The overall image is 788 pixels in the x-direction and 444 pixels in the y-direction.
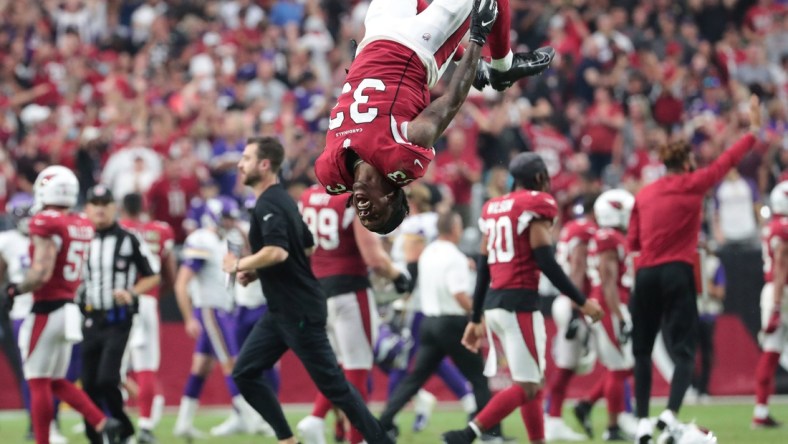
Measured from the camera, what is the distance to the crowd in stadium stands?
688 inches

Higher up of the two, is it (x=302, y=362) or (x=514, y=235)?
(x=514, y=235)

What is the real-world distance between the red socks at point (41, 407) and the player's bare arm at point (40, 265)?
31.1 inches

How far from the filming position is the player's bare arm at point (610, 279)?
11.8m

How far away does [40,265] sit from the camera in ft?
33.1

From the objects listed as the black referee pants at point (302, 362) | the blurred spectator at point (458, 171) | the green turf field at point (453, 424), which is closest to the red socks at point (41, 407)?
the black referee pants at point (302, 362)

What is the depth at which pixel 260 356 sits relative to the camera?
9.40 meters

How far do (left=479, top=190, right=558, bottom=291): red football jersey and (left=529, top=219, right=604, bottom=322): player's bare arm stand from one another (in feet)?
0.23

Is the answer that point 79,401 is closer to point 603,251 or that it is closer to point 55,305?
point 55,305

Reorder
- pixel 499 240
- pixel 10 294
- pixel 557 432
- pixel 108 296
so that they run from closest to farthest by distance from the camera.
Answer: pixel 499 240 → pixel 10 294 → pixel 108 296 → pixel 557 432

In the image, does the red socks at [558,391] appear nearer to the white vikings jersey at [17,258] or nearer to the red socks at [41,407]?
the red socks at [41,407]

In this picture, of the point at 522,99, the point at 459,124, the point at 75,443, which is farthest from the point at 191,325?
the point at 522,99

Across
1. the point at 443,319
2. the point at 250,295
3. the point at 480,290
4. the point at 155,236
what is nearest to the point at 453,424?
the point at 443,319

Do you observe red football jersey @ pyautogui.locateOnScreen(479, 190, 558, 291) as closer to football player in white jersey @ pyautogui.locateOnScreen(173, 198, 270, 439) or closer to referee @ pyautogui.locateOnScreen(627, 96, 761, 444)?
referee @ pyautogui.locateOnScreen(627, 96, 761, 444)

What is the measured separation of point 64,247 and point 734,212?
1011cm
